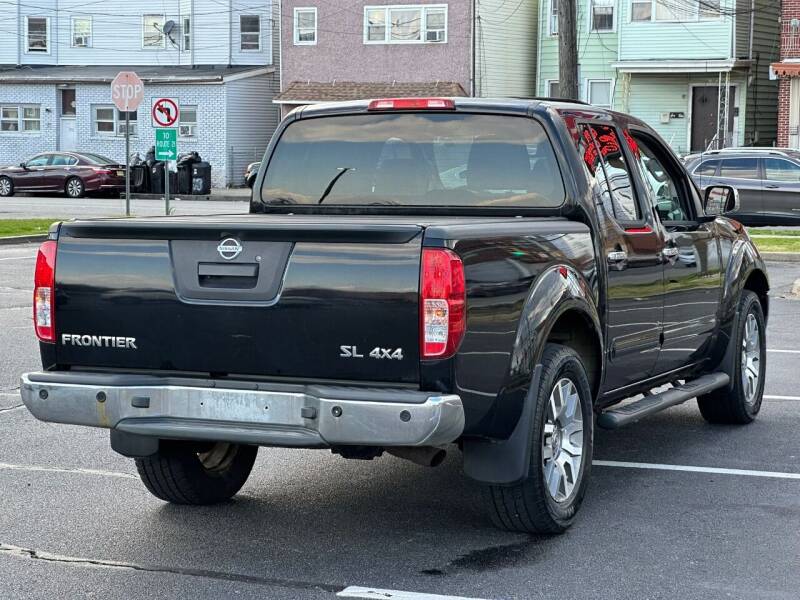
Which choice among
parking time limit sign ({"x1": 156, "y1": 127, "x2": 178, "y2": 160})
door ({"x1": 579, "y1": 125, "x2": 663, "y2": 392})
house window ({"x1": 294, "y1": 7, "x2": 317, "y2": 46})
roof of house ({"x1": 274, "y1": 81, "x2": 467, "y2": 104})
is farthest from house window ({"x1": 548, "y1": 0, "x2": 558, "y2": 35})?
door ({"x1": 579, "y1": 125, "x2": 663, "y2": 392})

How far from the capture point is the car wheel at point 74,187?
3981 cm

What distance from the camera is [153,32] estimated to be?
47.8 metres

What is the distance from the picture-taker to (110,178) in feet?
131

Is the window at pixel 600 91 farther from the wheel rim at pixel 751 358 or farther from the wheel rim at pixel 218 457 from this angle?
the wheel rim at pixel 218 457

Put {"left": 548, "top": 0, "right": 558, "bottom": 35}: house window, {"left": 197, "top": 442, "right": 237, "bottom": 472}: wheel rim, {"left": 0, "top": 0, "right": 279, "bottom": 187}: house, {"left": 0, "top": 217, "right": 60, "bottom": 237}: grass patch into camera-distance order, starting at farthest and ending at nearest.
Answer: {"left": 0, "top": 0, "right": 279, "bottom": 187}: house
{"left": 548, "top": 0, "right": 558, "bottom": 35}: house window
{"left": 0, "top": 217, "right": 60, "bottom": 237}: grass patch
{"left": 197, "top": 442, "right": 237, "bottom": 472}: wheel rim

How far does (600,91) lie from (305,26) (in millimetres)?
9567

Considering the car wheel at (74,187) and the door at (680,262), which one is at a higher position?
the door at (680,262)

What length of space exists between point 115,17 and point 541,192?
43.7 m

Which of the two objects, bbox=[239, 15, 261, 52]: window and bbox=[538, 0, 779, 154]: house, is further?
bbox=[239, 15, 261, 52]: window

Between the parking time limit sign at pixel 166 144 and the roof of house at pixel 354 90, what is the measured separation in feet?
53.8

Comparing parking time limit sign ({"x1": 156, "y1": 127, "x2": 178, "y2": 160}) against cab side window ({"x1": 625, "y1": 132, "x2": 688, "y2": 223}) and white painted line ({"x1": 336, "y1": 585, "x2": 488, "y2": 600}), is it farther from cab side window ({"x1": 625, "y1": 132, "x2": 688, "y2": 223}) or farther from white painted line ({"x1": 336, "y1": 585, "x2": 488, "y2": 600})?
white painted line ({"x1": 336, "y1": 585, "x2": 488, "y2": 600})

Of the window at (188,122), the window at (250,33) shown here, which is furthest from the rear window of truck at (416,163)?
the window at (250,33)

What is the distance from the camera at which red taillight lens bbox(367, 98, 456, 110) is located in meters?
6.93

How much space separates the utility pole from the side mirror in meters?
15.6
